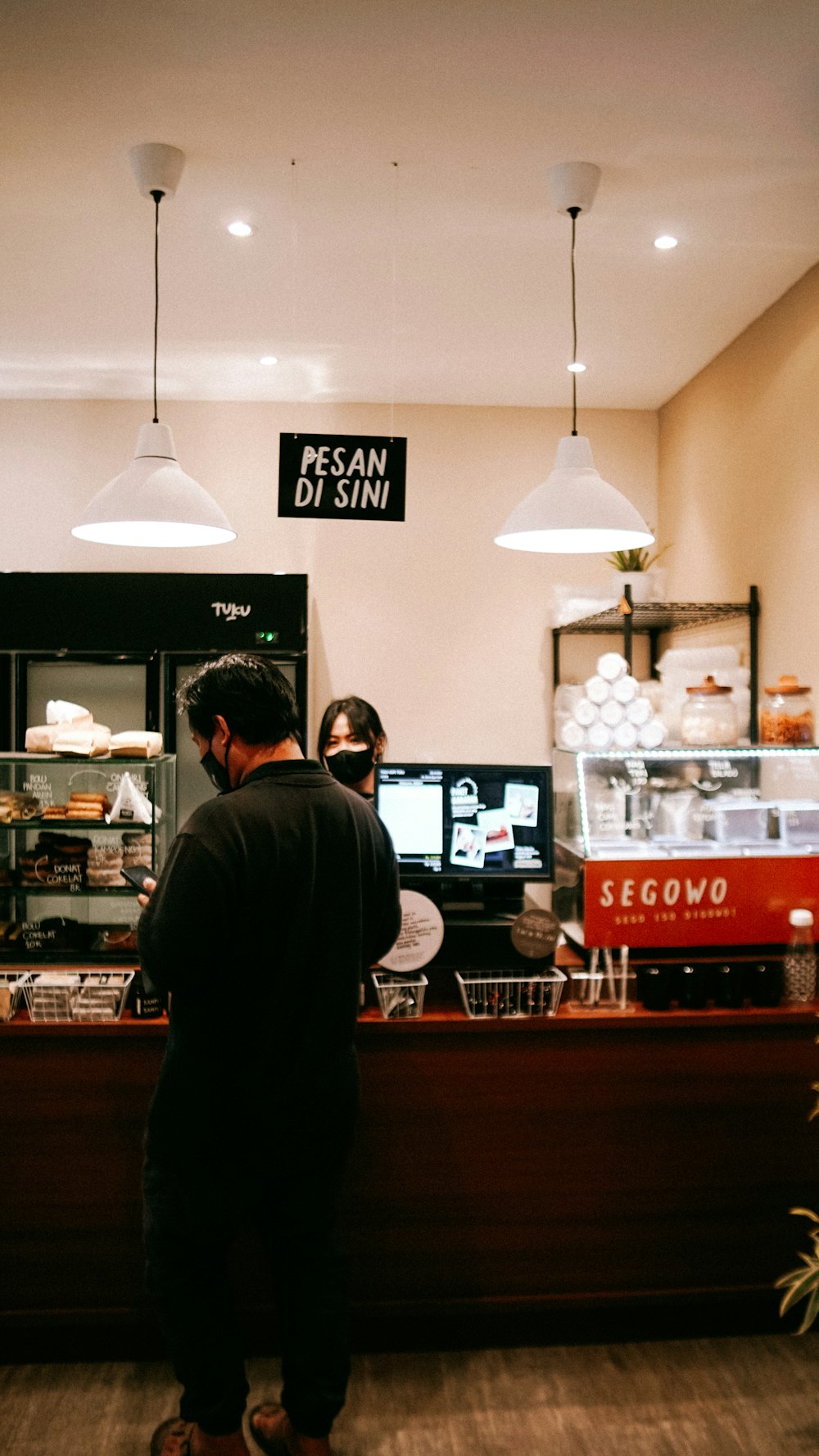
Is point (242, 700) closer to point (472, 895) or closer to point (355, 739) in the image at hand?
point (472, 895)

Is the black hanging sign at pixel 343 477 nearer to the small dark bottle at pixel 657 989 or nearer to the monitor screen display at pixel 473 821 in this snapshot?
the monitor screen display at pixel 473 821

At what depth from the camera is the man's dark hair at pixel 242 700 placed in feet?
6.57

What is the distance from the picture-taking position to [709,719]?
140 inches

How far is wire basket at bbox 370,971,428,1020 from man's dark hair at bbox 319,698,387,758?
1.39 meters

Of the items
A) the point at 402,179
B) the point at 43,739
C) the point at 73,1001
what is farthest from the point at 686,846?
the point at 402,179

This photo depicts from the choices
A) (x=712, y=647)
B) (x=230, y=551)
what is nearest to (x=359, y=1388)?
(x=712, y=647)

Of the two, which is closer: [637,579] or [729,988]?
[729,988]

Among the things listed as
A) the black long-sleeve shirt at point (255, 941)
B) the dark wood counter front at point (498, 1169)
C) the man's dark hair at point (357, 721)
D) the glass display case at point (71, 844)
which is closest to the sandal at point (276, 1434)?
the dark wood counter front at point (498, 1169)

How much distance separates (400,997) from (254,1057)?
56 centimetres

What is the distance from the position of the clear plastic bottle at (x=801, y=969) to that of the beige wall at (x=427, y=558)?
2.60 m

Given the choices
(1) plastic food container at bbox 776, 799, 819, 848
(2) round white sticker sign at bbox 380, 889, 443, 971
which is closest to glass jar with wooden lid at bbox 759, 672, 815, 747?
(1) plastic food container at bbox 776, 799, 819, 848

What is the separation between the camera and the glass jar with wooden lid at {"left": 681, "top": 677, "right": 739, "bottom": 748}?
3.55 metres

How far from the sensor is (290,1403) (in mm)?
2006

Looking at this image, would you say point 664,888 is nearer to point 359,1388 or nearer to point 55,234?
point 359,1388
